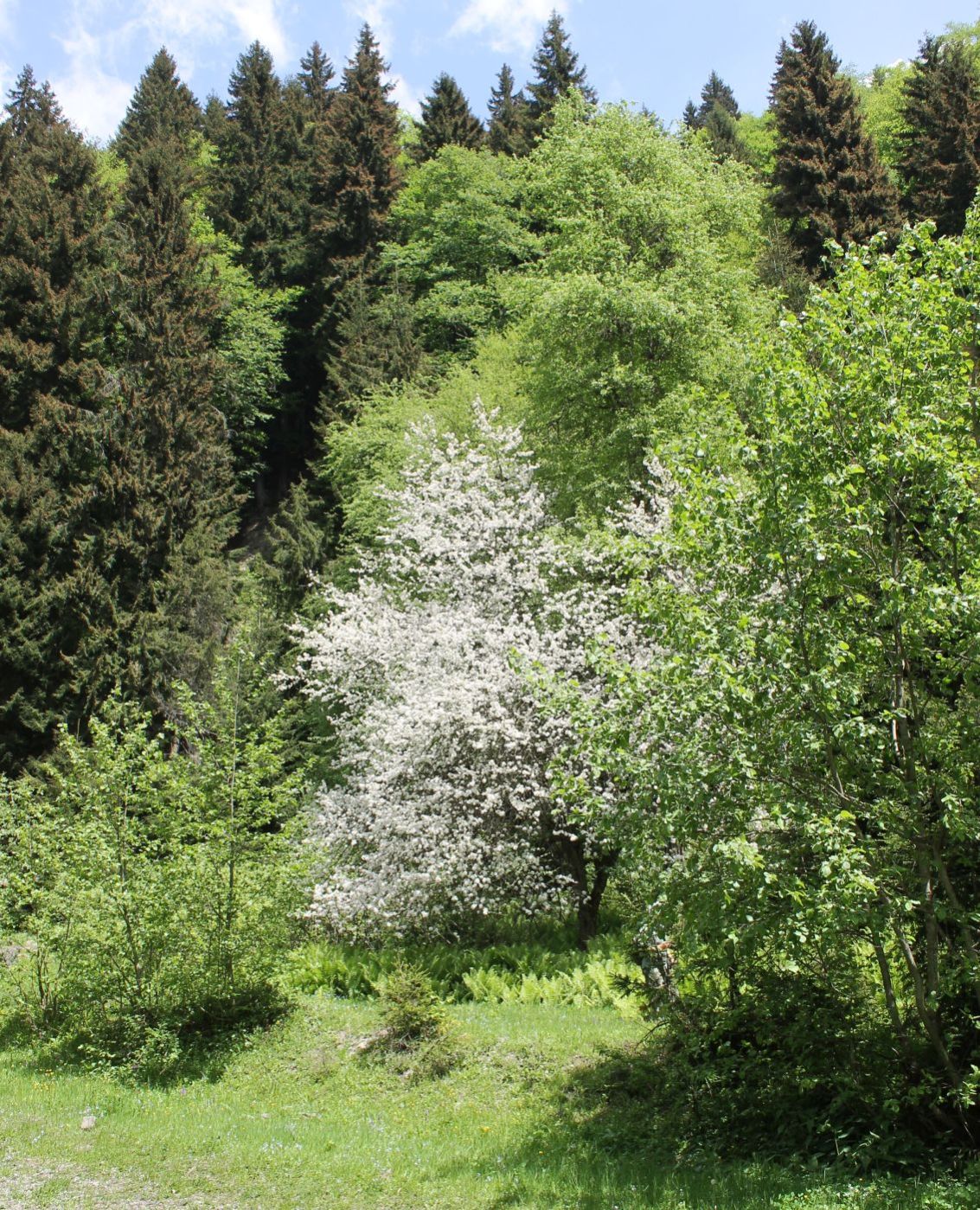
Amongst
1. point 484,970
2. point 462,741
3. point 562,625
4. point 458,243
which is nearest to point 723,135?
point 458,243

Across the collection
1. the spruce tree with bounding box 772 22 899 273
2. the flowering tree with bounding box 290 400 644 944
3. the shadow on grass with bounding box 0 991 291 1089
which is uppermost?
the spruce tree with bounding box 772 22 899 273

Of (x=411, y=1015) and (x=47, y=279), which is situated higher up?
(x=47, y=279)

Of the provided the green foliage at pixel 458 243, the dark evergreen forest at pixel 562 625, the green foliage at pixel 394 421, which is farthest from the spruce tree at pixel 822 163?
the green foliage at pixel 394 421

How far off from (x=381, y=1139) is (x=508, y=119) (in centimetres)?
5028

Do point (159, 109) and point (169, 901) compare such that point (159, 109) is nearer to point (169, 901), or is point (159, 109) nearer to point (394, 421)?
point (394, 421)

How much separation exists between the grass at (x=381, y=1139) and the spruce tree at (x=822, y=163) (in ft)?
90.7

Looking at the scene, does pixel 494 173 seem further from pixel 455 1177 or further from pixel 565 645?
pixel 455 1177

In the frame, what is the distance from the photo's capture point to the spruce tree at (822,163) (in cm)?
3166

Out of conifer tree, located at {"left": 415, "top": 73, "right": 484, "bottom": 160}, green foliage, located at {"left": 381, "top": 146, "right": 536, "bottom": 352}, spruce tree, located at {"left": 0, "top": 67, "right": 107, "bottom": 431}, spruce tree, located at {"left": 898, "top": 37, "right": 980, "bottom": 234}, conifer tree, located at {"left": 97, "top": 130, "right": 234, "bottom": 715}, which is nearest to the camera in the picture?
conifer tree, located at {"left": 97, "top": 130, "right": 234, "bottom": 715}

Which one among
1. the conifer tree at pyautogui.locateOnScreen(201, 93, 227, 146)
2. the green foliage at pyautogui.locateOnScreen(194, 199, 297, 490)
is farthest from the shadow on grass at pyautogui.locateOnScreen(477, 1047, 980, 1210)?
the conifer tree at pyautogui.locateOnScreen(201, 93, 227, 146)

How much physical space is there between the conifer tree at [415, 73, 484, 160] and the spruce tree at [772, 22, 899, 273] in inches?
669

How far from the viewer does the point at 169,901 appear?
36.7 ft

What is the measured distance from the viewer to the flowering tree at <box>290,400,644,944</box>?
13406mm

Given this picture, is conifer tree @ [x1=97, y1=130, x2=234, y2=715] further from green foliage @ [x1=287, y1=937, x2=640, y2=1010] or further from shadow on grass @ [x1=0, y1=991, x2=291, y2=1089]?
shadow on grass @ [x1=0, y1=991, x2=291, y2=1089]
